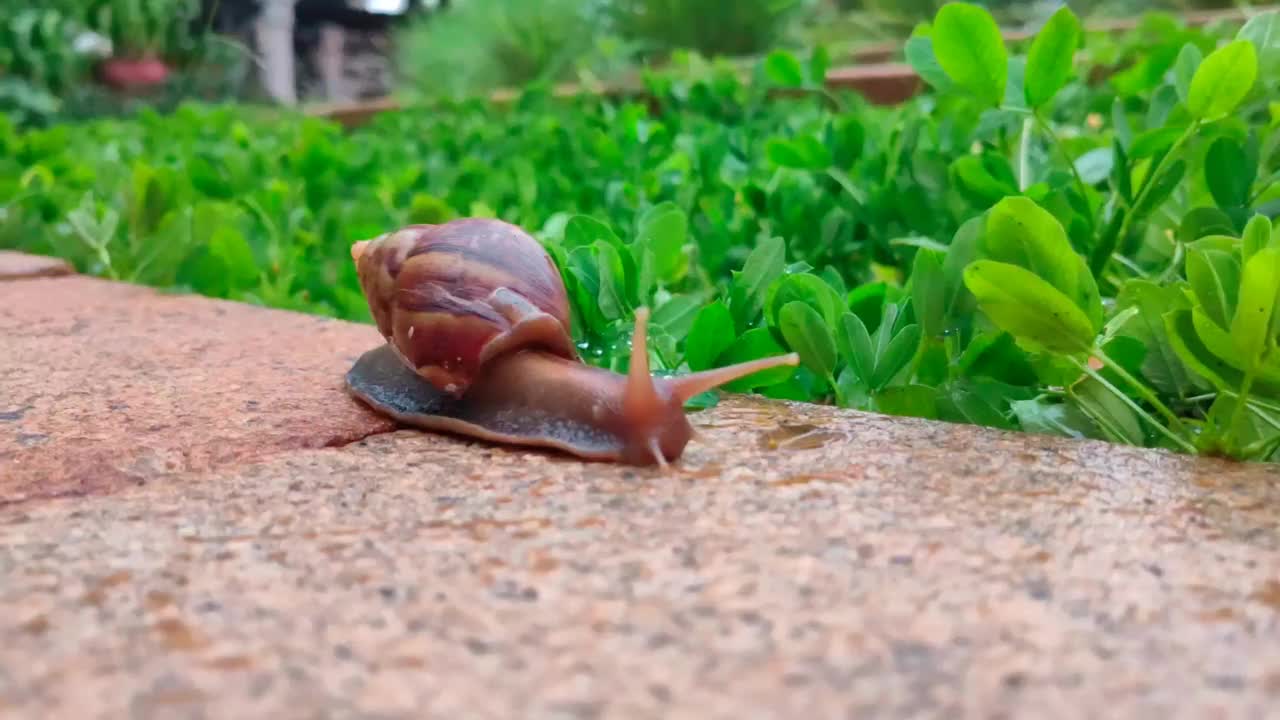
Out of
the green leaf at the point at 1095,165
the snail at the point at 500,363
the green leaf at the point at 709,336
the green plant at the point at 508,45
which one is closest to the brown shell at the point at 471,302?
the snail at the point at 500,363

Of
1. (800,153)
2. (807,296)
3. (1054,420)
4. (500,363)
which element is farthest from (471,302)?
(800,153)

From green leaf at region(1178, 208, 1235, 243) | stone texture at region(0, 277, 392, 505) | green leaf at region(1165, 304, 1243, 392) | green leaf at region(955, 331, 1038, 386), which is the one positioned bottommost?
stone texture at region(0, 277, 392, 505)

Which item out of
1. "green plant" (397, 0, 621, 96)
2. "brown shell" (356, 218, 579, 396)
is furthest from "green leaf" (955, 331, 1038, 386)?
"green plant" (397, 0, 621, 96)

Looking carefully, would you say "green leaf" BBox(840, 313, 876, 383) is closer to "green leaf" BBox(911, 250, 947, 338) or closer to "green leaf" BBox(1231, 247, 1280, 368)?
"green leaf" BBox(911, 250, 947, 338)

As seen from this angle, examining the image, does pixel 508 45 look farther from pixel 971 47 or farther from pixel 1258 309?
pixel 1258 309

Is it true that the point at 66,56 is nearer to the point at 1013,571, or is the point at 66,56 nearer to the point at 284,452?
the point at 284,452

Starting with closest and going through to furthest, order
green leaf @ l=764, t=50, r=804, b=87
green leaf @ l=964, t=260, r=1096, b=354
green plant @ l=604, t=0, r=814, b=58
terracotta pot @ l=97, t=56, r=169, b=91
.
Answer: green leaf @ l=964, t=260, r=1096, b=354 → green leaf @ l=764, t=50, r=804, b=87 → green plant @ l=604, t=0, r=814, b=58 → terracotta pot @ l=97, t=56, r=169, b=91

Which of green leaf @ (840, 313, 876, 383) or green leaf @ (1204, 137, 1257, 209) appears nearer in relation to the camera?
green leaf @ (840, 313, 876, 383)
